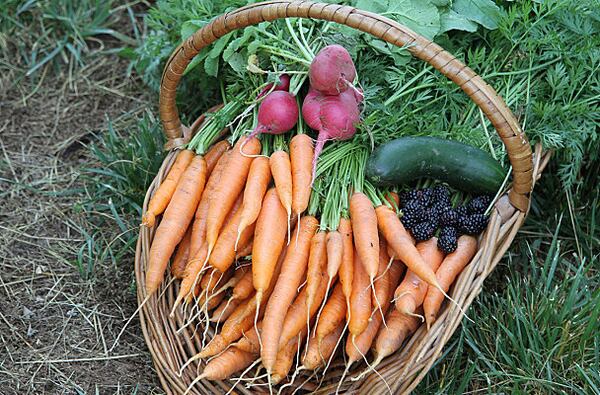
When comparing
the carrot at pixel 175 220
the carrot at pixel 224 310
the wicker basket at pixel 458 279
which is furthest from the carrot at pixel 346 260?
the carrot at pixel 175 220

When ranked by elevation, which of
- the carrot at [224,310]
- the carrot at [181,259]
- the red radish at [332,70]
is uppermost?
the red radish at [332,70]

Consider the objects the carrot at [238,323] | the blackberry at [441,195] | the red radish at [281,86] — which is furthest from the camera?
the red radish at [281,86]

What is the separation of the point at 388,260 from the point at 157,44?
1.22 m

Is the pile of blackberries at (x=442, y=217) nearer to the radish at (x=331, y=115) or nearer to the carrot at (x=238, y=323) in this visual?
the radish at (x=331, y=115)

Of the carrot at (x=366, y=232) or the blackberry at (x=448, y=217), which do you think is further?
the blackberry at (x=448, y=217)

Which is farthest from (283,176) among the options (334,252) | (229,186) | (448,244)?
(448,244)

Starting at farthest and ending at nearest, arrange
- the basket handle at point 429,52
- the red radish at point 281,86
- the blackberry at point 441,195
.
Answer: the red radish at point 281,86
the blackberry at point 441,195
the basket handle at point 429,52

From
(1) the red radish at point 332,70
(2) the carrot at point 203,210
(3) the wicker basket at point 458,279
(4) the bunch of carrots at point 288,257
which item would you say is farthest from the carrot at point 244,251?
(1) the red radish at point 332,70

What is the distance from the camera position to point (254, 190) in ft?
6.67

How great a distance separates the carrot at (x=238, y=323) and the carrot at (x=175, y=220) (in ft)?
0.70

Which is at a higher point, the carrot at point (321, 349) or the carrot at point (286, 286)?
the carrot at point (286, 286)

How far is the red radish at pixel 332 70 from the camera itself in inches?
78.3

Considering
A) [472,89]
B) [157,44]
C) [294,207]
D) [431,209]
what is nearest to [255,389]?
[294,207]

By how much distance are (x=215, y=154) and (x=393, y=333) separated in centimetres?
75
